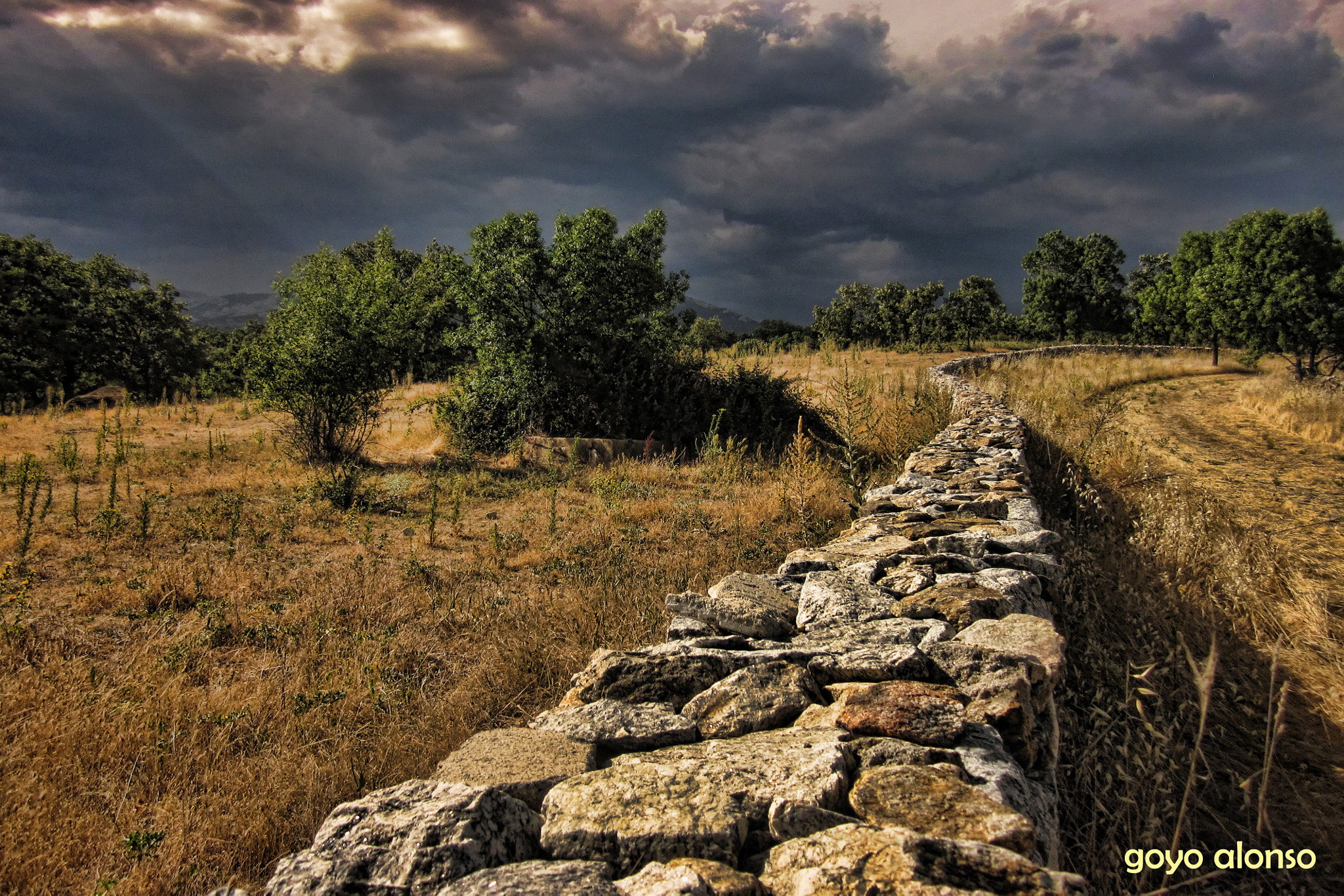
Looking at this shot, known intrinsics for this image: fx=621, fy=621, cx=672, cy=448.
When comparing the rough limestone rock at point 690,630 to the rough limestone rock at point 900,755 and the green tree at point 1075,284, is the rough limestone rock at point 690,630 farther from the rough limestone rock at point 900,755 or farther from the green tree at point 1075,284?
the green tree at point 1075,284

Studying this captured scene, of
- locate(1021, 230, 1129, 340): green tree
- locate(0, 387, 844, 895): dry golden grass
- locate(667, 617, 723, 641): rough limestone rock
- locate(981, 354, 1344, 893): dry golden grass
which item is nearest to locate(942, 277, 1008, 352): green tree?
locate(1021, 230, 1129, 340): green tree

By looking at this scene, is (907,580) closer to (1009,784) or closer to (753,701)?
(753,701)

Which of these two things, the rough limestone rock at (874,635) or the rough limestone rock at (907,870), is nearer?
the rough limestone rock at (907,870)

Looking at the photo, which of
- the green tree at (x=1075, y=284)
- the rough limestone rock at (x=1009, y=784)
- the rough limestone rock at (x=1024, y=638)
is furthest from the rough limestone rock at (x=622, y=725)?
the green tree at (x=1075, y=284)

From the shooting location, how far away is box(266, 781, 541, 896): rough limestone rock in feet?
4.48

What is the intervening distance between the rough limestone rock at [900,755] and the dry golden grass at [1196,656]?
56 centimetres

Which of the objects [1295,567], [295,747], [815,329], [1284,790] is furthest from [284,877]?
[815,329]

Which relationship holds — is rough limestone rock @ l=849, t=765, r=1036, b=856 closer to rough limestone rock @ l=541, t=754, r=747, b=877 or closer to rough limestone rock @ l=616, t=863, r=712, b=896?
rough limestone rock @ l=541, t=754, r=747, b=877

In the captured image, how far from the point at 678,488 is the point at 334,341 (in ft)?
20.2

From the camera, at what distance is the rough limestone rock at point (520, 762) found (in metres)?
1.71

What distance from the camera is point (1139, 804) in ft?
7.56

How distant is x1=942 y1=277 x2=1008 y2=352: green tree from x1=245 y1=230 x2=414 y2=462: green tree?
37755mm

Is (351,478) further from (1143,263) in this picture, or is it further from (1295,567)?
(1143,263)

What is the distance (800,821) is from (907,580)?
1904 millimetres
